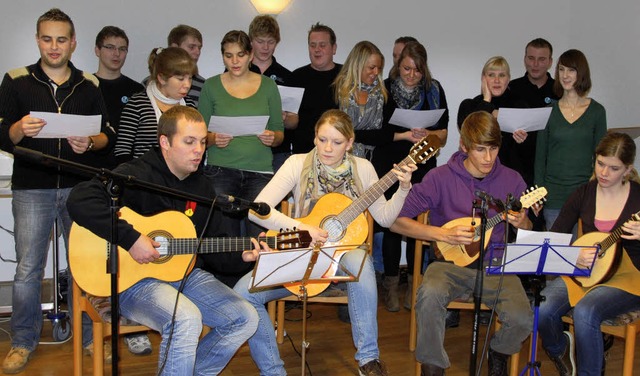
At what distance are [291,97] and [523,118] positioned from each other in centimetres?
148

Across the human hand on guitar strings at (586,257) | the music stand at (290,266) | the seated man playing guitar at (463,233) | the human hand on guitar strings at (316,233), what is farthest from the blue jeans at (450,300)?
the music stand at (290,266)

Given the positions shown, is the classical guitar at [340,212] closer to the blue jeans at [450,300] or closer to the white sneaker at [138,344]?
the blue jeans at [450,300]

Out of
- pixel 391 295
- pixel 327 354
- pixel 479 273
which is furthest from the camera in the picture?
pixel 391 295

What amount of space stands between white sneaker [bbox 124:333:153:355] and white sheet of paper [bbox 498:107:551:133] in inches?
99.0

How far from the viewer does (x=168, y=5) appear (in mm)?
5234

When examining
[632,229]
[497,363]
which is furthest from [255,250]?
[632,229]

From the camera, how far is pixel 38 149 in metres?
3.66

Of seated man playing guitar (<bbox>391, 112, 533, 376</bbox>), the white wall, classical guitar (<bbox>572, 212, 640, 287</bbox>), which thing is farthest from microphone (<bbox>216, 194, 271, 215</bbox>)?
the white wall

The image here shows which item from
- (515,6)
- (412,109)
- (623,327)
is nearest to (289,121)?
(412,109)

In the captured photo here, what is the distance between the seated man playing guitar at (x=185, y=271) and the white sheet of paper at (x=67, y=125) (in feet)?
1.91

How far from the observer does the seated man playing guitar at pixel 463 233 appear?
334 centimetres

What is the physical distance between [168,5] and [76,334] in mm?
2865

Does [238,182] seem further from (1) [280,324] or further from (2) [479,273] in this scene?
(2) [479,273]

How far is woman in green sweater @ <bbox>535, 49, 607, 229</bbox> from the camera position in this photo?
4562mm
